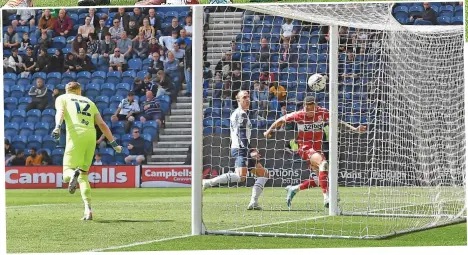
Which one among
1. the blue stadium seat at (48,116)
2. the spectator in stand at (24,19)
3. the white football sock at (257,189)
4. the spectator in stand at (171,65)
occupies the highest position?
the spectator in stand at (24,19)

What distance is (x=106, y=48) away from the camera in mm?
13055

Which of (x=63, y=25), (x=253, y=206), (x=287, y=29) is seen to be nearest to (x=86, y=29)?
(x=63, y=25)

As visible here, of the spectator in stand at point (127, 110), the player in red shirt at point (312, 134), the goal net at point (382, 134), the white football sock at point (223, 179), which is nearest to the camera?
the goal net at point (382, 134)

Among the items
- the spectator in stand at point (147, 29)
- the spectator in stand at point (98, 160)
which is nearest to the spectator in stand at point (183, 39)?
the spectator in stand at point (147, 29)

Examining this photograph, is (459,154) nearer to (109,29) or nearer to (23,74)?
(109,29)

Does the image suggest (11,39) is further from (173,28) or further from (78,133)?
(78,133)

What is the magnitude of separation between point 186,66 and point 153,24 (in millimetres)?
746

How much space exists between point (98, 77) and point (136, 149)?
1.13m

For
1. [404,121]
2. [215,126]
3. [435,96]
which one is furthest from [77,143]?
[215,126]

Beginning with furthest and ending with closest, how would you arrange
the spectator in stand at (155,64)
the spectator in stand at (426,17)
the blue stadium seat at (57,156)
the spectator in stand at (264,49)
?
the spectator in stand at (155,64) < the spectator in stand at (426,17) < the blue stadium seat at (57,156) < the spectator in stand at (264,49)

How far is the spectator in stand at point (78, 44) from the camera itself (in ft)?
41.9

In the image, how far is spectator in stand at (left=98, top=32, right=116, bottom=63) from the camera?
1299 cm

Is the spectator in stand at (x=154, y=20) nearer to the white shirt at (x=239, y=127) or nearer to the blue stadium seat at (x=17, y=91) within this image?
the blue stadium seat at (x=17, y=91)

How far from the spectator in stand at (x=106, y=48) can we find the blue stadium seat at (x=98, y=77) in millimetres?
173
